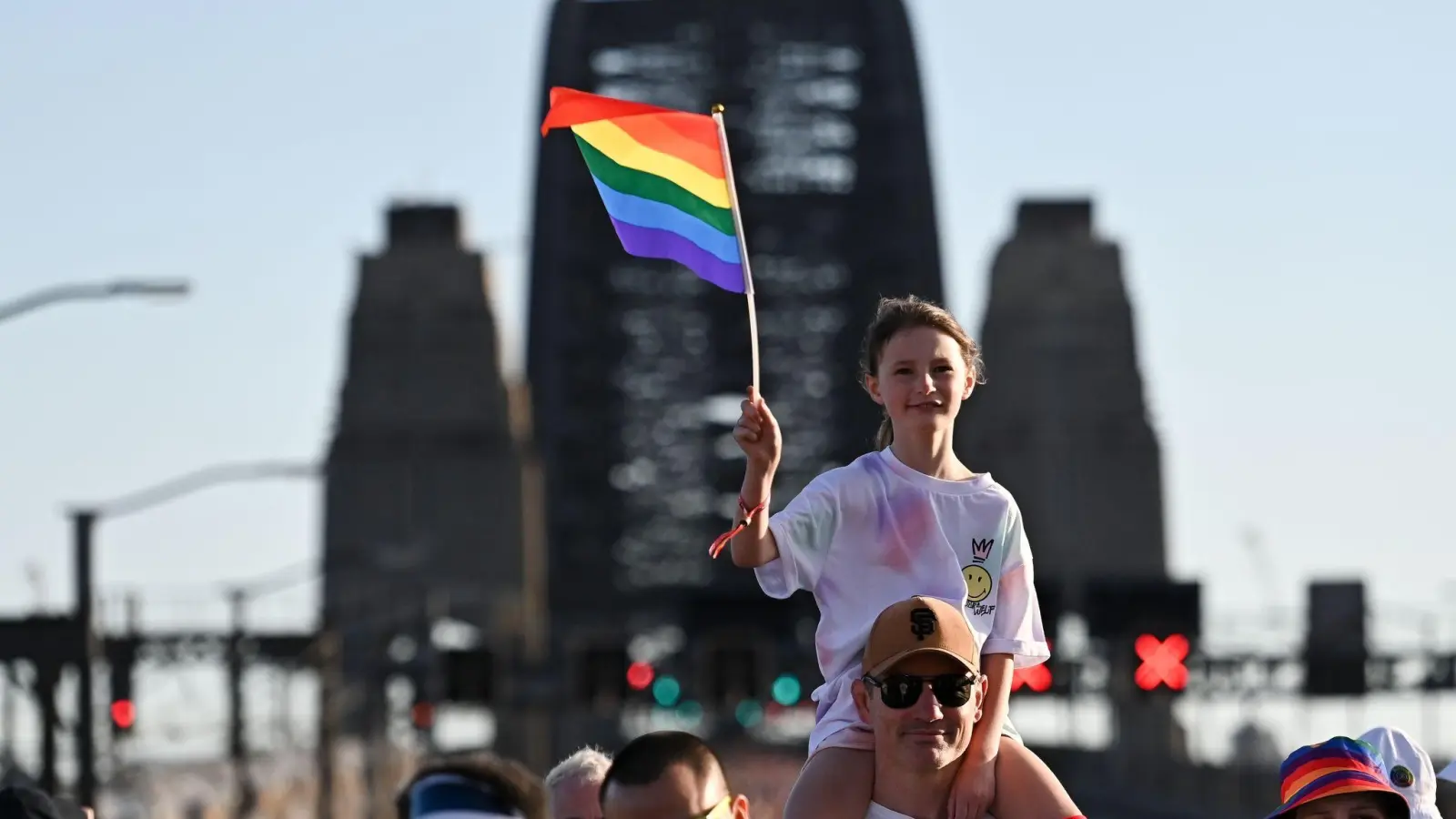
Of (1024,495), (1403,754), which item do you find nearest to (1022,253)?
(1024,495)

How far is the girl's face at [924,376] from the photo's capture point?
823cm

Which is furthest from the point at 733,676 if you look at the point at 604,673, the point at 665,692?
the point at 665,692

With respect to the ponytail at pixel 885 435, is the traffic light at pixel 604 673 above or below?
below

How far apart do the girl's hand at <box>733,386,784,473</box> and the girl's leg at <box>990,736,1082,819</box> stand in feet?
2.82

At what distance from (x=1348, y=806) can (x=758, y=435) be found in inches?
70.1

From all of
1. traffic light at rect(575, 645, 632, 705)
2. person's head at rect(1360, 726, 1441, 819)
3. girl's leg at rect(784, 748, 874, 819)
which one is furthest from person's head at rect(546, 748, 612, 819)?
traffic light at rect(575, 645, 632, 705)

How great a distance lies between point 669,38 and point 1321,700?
36.2 m

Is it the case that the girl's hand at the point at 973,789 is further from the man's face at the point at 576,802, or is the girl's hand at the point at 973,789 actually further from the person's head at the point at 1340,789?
the man's face at the point at 576,802

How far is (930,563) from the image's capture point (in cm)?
819

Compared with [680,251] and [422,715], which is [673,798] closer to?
[680,251]

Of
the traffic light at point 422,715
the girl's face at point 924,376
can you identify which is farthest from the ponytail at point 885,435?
the traffic light at point 422,715

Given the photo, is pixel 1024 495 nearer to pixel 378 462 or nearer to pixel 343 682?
pixel 378 462

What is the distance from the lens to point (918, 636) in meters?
7.52

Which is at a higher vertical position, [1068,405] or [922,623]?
[922,623]
